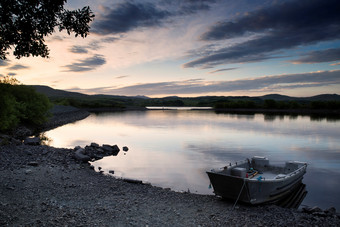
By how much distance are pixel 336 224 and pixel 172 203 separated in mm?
7198

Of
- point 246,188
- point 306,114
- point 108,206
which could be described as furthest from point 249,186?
point 306,114

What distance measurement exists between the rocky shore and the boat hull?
0.48 meters

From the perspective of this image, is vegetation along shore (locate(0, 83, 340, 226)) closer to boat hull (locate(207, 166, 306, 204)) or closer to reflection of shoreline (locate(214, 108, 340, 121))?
boat hull (locate(207, 166, 306, 204))

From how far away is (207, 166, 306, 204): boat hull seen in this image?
40.3 feet

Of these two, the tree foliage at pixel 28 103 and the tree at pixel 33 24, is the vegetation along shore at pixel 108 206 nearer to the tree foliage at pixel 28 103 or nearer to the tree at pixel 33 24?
the tree at pixel 33 24

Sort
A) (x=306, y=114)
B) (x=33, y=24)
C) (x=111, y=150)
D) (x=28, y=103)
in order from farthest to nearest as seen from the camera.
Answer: (x=306, y=114) < (x=28, y=103) < (x=111, y=150) < (x=33, y=24)

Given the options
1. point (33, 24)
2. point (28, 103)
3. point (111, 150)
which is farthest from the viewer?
point (28, 103)

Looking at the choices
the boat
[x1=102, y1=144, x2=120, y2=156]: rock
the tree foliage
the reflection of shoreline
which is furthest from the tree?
the reflection of shoreline

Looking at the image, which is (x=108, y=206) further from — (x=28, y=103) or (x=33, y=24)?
(x=28, y=103)

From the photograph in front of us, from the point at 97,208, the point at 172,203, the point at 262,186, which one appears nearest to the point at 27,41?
the point at 97,208

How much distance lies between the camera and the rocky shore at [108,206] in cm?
898

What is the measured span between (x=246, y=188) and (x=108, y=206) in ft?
21.7

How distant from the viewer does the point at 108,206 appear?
10.7 metres

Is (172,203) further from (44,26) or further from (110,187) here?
(44,26)
